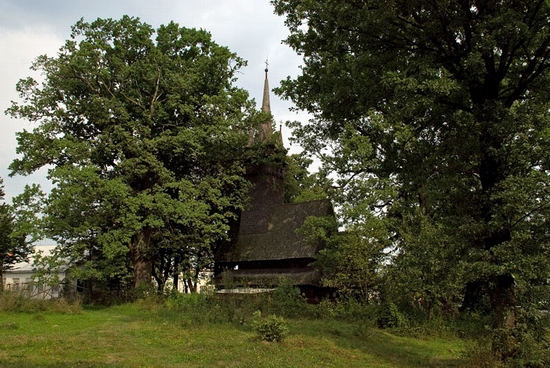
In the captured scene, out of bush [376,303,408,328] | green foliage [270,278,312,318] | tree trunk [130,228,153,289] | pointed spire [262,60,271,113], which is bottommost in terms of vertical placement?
bush [376,303,408,328]

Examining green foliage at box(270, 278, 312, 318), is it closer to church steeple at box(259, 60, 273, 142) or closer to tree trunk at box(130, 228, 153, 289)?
tree trunk at box(130, 228, 153, 289)

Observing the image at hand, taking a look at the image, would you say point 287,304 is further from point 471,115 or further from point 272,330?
point 471,115

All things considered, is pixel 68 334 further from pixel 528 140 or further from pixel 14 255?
pixel 14 255

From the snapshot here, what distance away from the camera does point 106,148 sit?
26.9 meters

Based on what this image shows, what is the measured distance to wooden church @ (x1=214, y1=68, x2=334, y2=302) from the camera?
27.9 meters

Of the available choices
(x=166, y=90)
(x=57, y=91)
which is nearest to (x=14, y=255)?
(x=57, y=91)

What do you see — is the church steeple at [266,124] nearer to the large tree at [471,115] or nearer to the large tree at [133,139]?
the large tree at [133,139]

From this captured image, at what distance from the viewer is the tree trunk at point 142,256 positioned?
27.5 metres

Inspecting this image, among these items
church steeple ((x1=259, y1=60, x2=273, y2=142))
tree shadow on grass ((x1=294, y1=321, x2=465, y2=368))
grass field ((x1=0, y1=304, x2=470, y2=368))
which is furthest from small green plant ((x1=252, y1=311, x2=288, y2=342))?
church steeple ((x1=259, y1=60, x2=273, y2=142))

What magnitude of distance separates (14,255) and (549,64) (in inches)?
1505

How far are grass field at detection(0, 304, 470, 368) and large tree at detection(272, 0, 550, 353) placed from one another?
125 inches

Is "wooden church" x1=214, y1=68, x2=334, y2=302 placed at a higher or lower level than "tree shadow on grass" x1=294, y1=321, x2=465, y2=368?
higher

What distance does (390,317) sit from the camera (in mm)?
19484

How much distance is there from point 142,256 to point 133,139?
22.3 ft
